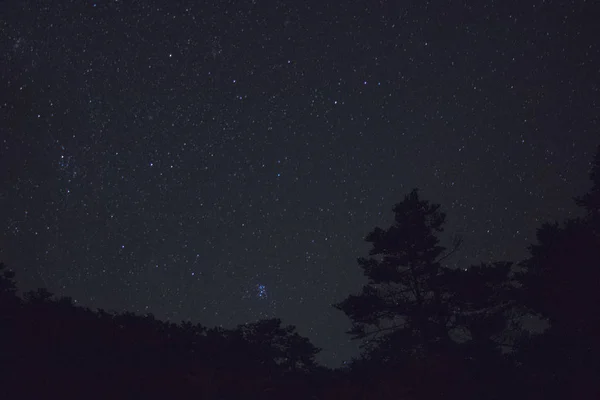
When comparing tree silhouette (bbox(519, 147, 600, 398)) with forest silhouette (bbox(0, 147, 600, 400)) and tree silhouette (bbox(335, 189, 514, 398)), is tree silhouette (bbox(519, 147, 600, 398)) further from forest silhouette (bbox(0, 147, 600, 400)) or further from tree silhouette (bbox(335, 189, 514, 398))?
tree silhouette (bbox(335, 189, 514, 398))

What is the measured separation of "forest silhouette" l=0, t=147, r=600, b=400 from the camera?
7164 mm

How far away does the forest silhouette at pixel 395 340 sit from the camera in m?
7.16

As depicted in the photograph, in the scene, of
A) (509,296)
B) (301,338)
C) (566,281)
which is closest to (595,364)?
(566,281)

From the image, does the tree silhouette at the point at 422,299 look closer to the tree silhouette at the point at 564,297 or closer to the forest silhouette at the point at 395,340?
the forest silhouette at the point at 395,340

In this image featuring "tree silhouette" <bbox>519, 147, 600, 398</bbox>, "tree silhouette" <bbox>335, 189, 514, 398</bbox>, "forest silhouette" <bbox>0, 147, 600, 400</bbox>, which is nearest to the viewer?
"forest silhouette" <bbox>0, 147, 600, 400</bbox>

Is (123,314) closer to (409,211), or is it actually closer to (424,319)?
(424,319)

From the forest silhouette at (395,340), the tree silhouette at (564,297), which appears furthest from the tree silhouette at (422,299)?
the tree silhouette at (564,297)

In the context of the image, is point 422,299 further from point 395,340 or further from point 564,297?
point 564,297

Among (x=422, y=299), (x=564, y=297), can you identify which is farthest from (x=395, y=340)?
(x=564, y=297)

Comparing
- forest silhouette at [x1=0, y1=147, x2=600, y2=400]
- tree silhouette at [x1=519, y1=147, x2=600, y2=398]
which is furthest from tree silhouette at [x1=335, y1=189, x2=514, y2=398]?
tree silhouette at [x1=519, y1=147, x2=600, y2=398]

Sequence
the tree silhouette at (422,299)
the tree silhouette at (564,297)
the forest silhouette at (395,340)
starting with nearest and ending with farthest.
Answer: the forest silhouette at (395,340)
the tree silhouette at (564,297)
the tree silhouette at (422,299)

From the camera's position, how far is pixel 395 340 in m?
15.5

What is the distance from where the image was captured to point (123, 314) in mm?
11750

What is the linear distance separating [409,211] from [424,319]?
4164 millimetres
